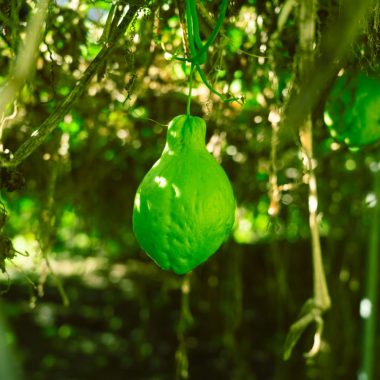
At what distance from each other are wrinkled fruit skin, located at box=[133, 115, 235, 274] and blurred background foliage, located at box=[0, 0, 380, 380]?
21cm

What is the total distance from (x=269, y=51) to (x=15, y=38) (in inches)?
23.0

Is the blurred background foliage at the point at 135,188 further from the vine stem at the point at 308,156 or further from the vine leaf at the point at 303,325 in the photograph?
the vine leaf at the point at 303,325

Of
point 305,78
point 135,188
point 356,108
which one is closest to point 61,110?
point 305,78

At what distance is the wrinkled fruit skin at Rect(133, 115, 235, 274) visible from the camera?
92 centimetres

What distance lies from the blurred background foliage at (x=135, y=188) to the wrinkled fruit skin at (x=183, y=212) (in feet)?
0.68

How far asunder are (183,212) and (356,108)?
58 centimetres

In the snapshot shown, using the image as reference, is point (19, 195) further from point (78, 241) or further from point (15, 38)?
point (78, 241)

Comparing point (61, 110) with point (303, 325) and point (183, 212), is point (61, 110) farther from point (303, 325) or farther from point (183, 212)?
point (303, 325)

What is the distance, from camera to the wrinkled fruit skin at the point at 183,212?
92cm

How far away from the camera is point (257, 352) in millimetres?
3945

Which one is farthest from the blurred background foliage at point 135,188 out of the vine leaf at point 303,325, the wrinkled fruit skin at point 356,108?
the vine leaf at point 303,325

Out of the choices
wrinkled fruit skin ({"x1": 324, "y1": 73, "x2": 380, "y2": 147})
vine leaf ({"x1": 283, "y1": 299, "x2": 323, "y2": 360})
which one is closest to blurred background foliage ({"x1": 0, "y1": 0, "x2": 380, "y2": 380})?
wrinkled fruit skin ({"x1": 324, "y1": 73, "x2": 380, "y2": 147})

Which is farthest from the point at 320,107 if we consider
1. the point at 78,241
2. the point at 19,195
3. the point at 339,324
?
the point at 78,241

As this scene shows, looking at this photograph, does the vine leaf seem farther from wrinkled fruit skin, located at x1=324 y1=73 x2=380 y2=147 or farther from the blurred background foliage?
wrinkled fruit skin, located at x1=324 y1=73 x2=380 y2=147
